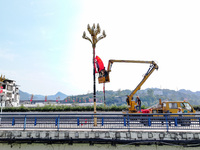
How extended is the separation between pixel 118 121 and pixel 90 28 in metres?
7.99

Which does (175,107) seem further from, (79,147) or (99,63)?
(79,147)

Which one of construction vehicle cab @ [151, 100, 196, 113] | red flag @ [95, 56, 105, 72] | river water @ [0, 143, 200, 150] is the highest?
red flag @ [95, 56, 105, 72]

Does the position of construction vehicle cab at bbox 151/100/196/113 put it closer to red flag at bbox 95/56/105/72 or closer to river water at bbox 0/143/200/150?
river water at bbox 0/143/200/150

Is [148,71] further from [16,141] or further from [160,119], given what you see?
[16,141]

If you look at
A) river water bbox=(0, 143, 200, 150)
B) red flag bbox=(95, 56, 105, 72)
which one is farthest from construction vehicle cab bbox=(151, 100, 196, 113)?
red flag bbox=(95, 56, 105, 72)

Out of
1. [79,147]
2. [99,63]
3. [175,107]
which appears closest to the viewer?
[79,147]

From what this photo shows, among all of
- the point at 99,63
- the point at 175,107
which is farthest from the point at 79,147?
the point at 175,107

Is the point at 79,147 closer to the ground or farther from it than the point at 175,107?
closer to the ground

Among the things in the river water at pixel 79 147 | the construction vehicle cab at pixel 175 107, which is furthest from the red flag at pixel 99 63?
the construction vehicle cab at pixel 175 107

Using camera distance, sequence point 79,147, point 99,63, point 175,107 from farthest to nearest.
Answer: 1. point 175,107
2. point 99,63
3. point 79,147

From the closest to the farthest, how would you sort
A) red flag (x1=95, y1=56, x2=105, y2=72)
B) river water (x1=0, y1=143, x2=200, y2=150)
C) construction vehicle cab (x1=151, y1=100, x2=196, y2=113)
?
river water (x1=0, y1=143, x2=200, y2=150) < red flag (x1=95, y1=56, x2=105, y2=72) < construction vehicle cab (x1=151, y1=100, x2=196, y2=113)

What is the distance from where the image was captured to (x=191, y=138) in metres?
8.52

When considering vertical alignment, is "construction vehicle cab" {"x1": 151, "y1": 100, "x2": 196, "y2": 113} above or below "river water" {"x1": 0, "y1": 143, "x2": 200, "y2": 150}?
above

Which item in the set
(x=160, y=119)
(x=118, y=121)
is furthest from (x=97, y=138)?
(x=160, y=119)
